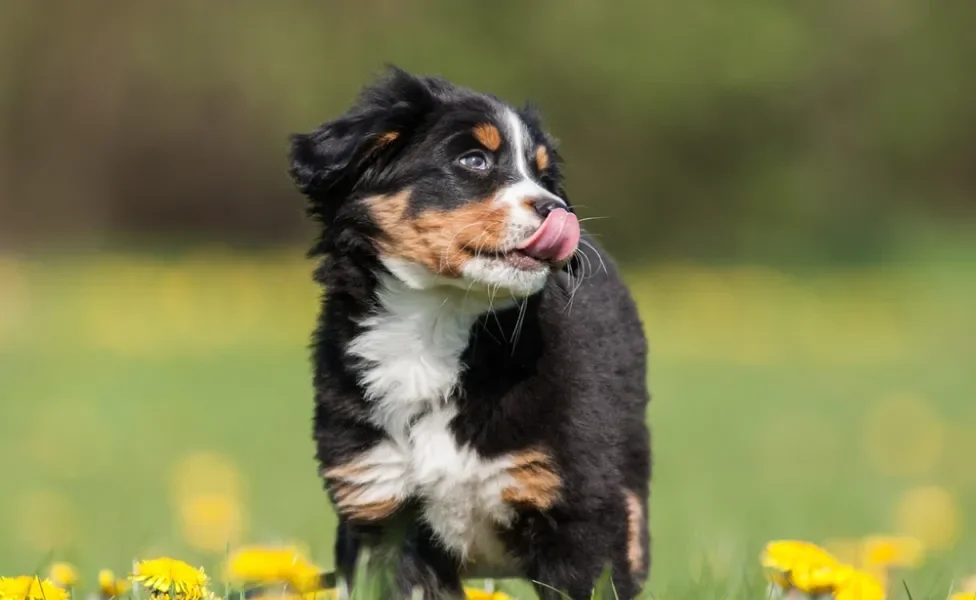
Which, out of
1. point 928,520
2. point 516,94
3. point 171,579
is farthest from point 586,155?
point 171,579

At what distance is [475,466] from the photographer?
3.79 meters

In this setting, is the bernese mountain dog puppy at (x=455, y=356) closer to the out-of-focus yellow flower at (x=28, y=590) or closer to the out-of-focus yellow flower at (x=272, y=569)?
the out-of-focus yellow flower at (x=272, y=569)

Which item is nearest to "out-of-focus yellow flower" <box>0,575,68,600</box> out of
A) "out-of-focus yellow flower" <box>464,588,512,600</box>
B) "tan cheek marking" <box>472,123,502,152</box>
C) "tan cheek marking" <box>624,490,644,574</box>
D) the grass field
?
"out-of-focus yellow flower" <box>464,588,512,600</box>

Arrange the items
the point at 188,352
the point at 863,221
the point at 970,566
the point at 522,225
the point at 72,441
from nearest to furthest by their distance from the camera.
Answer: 1. the point at 522,225
2. the point at 970,566
3. the point at 72,441
4. the point at 188,352
5. the point at 863,221

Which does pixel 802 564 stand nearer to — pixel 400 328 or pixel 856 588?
pixel 856 588

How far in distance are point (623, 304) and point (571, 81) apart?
61.2ft

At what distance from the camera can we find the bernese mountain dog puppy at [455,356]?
377 centimetres

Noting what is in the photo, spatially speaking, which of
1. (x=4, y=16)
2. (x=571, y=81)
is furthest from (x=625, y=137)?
(x=4, y=16)

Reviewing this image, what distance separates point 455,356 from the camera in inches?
157

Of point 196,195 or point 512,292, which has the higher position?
point 512,292

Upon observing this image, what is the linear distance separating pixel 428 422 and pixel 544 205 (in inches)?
25.2

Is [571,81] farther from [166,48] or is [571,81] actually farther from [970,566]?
[970,566]

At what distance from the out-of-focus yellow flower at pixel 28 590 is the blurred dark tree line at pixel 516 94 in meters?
19.5

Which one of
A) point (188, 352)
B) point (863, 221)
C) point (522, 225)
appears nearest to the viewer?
point (522, 225)
